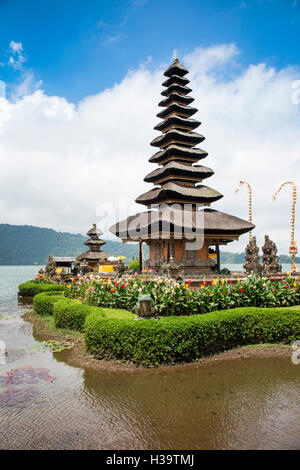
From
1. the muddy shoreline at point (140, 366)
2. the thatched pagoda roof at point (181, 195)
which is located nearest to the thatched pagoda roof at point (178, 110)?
the thatched pagoda roof at point (181, 195)

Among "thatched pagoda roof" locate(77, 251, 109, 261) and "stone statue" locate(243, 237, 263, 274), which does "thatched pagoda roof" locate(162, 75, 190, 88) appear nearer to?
"stone statue" locate(243, 237, 263, 274)

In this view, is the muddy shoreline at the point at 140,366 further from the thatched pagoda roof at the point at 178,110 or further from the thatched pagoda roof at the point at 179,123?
the thatched pagoda roof at the point at 178,110

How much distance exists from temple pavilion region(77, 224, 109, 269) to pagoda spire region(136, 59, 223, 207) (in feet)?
64.0

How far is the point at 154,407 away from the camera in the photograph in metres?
5.67

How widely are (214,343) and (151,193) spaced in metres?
15.3

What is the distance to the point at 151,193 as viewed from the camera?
22.6m

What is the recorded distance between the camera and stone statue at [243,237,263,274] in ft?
55.6

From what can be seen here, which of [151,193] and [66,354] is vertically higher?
[151,193]

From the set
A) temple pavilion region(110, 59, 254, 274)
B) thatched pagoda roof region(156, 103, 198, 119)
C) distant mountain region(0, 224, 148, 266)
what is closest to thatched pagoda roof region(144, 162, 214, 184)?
temple pavilion region(110, 59, 254, 274)

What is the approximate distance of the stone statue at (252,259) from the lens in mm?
16938

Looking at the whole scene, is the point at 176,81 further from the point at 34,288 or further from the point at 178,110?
the point at 34,288

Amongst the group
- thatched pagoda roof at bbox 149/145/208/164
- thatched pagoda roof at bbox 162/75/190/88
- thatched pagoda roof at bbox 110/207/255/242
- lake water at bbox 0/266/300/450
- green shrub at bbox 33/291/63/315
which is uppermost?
thatched pagoda roof at bbox 162/75/190/88

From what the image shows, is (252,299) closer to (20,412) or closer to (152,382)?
(152,382)
